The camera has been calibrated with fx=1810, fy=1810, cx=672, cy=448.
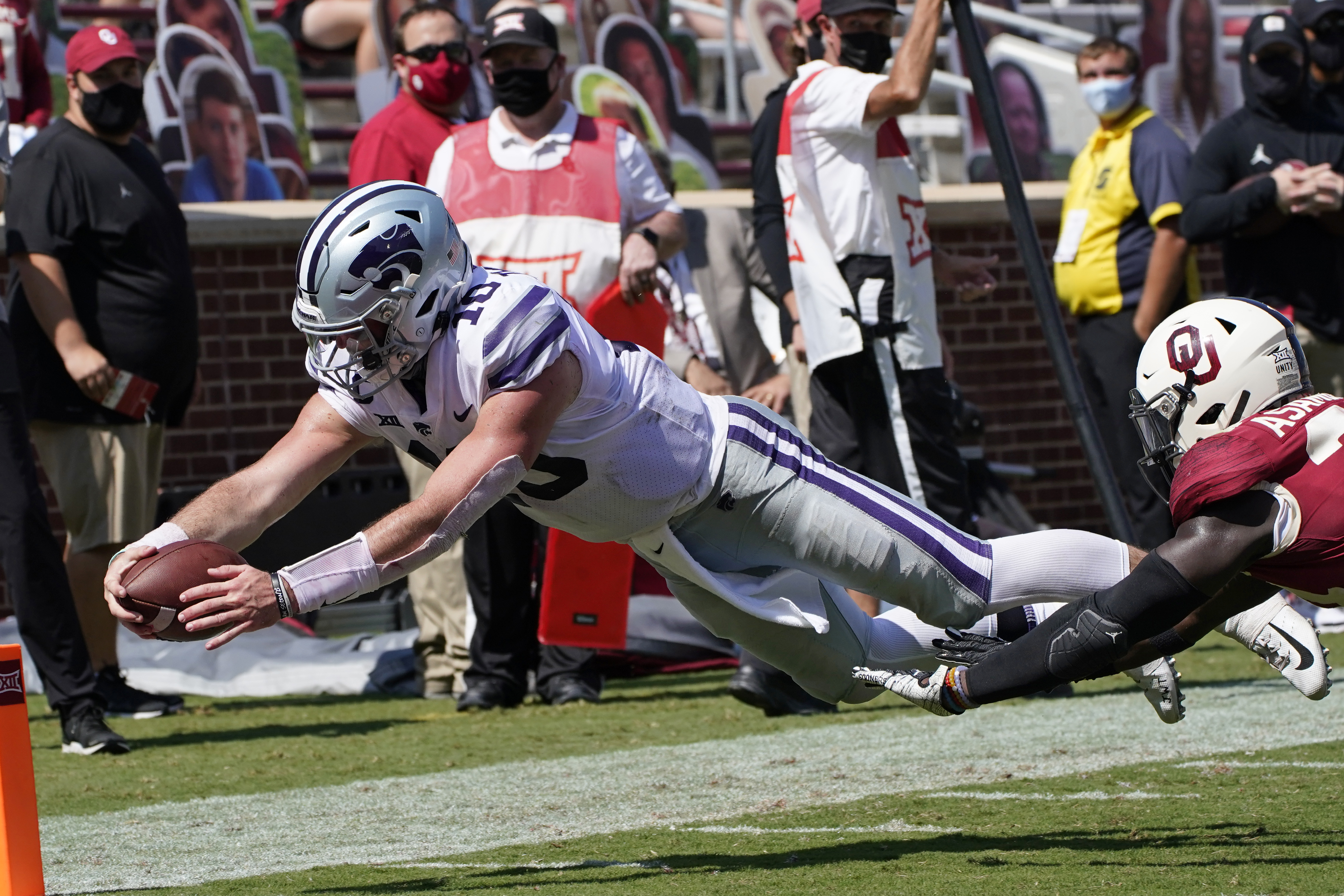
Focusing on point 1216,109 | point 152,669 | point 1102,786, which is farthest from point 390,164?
point 1216,109

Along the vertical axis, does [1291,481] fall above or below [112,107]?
below

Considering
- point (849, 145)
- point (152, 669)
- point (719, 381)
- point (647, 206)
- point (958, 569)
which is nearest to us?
point (958, 569)

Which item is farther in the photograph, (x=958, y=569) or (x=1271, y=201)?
(x=1271, y=201)

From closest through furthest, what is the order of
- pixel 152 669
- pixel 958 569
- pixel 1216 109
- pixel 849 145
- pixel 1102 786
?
pixel 958 569, pixel 1102 786, pixel 849 145, pixel 152 669, pixel 1216 109

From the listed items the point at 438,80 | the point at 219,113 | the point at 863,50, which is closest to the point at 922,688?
the point at 863,50

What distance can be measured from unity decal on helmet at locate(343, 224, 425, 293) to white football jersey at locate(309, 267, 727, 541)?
0.15m

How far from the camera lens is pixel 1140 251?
277 inches

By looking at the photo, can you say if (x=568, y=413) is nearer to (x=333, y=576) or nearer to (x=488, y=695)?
(x=333, y=576)

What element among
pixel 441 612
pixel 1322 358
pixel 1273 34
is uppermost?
pixel 1273 34

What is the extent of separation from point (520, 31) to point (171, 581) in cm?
321

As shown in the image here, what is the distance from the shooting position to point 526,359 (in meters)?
3.50

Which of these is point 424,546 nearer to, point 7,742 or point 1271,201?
point 7,742

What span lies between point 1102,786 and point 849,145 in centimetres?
227

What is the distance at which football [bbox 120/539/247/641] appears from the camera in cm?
331
